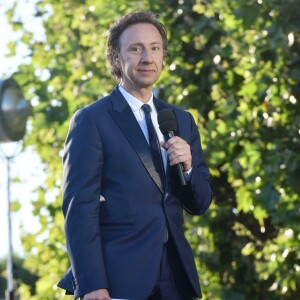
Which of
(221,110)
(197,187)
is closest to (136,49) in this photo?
(197,187)

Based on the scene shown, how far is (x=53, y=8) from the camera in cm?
1192

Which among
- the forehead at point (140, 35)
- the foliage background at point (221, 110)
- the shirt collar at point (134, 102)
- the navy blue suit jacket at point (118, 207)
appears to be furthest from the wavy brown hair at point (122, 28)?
the foliage background at point (221, 110)

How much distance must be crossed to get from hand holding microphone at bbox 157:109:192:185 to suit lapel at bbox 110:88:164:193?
0.11 m

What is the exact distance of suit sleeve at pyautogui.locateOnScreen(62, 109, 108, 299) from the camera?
4.57 m

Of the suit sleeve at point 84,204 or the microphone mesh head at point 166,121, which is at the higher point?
the microphone mesh head at point 166,121

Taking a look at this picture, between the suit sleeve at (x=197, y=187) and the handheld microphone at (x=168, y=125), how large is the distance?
0.31 feet

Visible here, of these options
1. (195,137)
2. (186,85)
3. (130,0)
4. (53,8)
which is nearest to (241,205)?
(186,85)

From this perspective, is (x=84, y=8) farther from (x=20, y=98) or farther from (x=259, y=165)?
(x=259, y=165)

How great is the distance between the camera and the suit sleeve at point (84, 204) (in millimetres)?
4570

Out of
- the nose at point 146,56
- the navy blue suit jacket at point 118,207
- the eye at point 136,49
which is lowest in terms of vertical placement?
the navy blue suit jacket at point 118,207

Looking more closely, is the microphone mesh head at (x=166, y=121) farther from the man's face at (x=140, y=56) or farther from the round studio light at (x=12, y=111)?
the round studio light at (x=12, y=111)

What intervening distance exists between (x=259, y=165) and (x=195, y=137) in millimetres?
4355

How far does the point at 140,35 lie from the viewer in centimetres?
486

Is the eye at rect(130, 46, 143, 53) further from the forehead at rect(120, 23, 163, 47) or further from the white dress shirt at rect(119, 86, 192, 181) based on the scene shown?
the white dress shirt at rect(119, 86, 192, 181)
